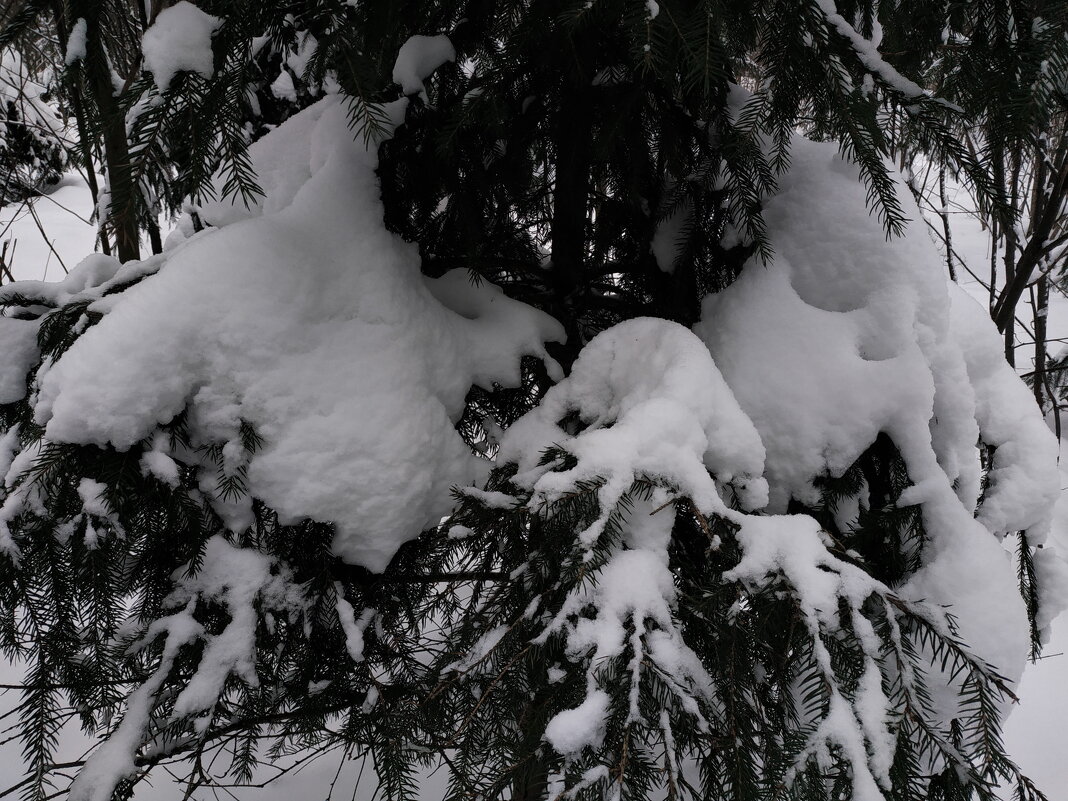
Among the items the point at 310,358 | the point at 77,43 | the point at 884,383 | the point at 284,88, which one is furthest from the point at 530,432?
the point at 284,88

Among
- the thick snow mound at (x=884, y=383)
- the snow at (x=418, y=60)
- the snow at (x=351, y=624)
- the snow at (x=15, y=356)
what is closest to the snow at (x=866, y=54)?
the thick snow mound at (x=884, y=383)

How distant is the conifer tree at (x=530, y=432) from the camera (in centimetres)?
102

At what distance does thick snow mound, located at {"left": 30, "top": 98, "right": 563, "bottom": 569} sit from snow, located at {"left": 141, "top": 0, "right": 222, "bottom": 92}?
276 millimetres

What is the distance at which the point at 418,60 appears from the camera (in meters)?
1.34

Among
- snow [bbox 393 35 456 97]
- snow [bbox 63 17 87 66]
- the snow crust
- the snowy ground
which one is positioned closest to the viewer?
the snow crust

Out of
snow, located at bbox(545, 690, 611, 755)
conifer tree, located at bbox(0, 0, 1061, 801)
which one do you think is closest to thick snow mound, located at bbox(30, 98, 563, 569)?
conifer tree, located at bbox(0, 0, 1061, 801)

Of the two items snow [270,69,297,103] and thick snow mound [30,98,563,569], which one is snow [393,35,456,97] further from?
snow [270,69,297,103]

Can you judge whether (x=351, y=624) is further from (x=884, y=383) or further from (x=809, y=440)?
(x=884, y=383)

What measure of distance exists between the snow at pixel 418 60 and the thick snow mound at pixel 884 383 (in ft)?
2.69

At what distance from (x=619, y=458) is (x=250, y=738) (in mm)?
1076

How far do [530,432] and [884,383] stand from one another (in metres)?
0.73

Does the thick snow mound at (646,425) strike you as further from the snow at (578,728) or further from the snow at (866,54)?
the snow at (866,54)

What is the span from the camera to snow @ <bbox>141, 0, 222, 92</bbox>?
1061mm

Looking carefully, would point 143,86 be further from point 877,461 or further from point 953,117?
point 877,461
